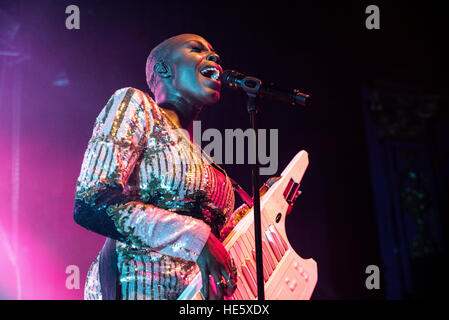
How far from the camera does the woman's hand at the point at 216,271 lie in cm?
116

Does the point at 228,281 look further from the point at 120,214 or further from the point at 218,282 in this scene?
the point at 120,214

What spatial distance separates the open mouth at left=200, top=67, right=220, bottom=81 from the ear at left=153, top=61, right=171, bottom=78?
0.14 m

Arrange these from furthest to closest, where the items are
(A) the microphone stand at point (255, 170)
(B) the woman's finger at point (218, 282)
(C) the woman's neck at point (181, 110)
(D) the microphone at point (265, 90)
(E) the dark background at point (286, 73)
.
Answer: (E) the dark background at point (286, 73)
(C) the woman's neck at point (181, 110)
(D) the microphone at point (265, 90)
(A) the microphone stand at point (255, 170)
(B) the woman's finger at point (218, 282)

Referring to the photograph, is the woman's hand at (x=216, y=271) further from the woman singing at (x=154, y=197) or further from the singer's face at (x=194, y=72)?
the singer's face at (x=194, y=72)

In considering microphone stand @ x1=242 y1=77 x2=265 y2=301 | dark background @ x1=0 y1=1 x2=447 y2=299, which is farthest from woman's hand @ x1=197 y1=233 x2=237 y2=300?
dark background @ x1=0 y1=1 x2=447 y2=299

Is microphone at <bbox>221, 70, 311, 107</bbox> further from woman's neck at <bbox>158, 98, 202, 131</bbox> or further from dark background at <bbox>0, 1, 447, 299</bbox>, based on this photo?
dark background at <bbox>0, 1, 447, 299</bbox>

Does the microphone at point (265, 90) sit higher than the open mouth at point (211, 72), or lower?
lower

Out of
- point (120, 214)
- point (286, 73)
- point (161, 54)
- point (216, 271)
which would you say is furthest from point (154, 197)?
point (286, 73)

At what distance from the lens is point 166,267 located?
1300 mm

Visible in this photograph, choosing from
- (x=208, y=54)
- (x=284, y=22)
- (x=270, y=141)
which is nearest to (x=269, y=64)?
(x=284, y=22)

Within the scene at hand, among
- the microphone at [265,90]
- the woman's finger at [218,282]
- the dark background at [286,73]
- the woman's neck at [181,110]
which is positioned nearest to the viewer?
the woman's finger at [218,282]

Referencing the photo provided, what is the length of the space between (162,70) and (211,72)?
205 mm

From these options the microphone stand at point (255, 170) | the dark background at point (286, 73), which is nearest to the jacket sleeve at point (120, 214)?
the microphone stand at point (255, 170)

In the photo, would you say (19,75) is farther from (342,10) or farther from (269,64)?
(342,10)
